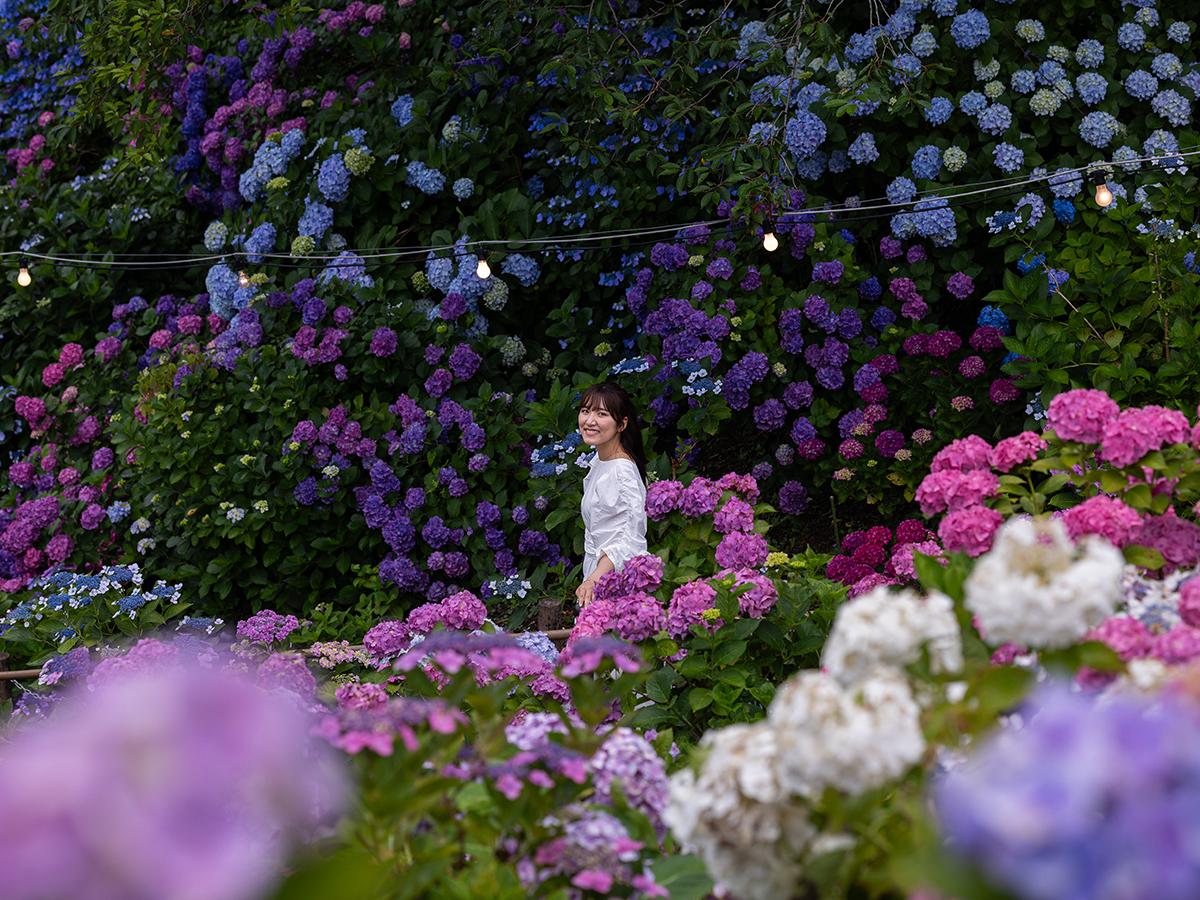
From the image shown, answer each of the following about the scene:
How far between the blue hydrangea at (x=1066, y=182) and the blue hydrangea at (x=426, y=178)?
2.82 metres

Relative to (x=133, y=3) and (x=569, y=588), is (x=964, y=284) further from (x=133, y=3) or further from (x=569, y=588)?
(x=133, y=3)

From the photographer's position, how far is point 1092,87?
13.8ft

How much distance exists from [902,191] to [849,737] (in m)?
4.11

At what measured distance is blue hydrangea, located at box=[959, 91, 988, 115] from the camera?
4.30 m

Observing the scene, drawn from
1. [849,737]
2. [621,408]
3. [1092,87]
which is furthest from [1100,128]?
[849,737]

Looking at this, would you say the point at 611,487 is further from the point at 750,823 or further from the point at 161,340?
the point at 161,340

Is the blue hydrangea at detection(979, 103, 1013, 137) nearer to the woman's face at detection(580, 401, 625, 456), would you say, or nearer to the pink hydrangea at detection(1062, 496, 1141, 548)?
the woman's face at detection(580, 401, 625, 456)

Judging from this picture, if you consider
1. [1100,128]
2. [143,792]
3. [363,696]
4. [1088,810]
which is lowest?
[1100,128]

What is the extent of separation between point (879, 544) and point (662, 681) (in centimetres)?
120

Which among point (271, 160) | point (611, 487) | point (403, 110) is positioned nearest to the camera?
point (611, 487)

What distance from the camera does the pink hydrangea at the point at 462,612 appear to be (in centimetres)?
236

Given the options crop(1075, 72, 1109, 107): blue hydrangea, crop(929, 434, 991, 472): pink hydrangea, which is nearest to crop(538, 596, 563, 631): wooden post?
crop(929, 434, 991, 472): pink hydrangea

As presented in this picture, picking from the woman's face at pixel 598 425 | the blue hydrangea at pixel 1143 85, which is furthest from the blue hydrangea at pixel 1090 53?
the woman's face at pixel 598 425

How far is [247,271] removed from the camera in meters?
5.02
